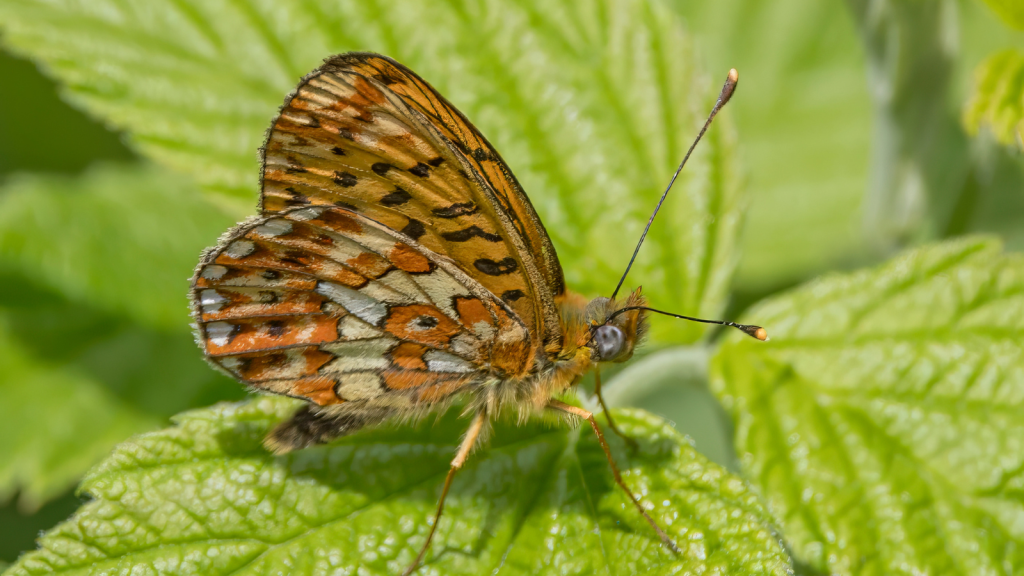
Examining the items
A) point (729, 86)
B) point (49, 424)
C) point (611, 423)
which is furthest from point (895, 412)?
point (49, 424)

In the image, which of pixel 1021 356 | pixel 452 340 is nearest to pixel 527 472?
pixel 452 340

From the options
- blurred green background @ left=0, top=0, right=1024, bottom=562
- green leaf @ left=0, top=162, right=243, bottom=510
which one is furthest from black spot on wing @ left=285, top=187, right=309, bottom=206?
green leaf @ left=0, top=162, right=243, bottom=510

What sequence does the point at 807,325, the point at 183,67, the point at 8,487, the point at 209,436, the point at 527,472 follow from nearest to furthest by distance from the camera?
the point at 209,436 < the point at 527,472 < the point at 807,325 < the point at 183,67 < the point at 8,487

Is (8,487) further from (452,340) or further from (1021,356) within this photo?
(1021,356)

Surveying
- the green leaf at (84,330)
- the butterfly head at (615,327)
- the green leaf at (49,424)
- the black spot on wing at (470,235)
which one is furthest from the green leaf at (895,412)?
the green leaf at (49,424)

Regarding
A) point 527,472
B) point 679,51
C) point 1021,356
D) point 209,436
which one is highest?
point 679,51

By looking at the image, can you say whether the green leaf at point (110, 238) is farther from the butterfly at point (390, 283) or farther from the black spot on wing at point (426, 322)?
the black spot on wing at point (426, 322)

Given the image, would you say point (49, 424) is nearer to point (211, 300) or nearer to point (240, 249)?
point (211, 300)
